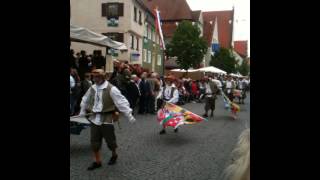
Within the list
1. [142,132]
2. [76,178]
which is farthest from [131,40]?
[76,178]

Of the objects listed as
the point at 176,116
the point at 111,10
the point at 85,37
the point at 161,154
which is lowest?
the point at 161,154

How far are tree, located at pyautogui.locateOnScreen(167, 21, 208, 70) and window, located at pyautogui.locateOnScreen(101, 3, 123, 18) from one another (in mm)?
9489

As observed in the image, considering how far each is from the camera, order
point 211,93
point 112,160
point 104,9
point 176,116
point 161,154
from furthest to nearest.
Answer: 1. point 104,9
2. point 211,93
3. point 176,116
4. point 161,154
5. point 112,160

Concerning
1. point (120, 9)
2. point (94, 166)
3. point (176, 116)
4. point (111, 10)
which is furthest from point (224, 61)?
point (94, 166)

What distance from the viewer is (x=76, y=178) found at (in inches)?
233

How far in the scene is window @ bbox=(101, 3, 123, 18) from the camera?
30625 mm

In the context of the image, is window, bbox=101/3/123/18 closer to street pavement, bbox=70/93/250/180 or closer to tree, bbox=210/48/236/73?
street pavement, bbox=70/93/250/180

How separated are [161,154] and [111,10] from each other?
80.6 feet

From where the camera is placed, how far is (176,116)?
9383 millimetres

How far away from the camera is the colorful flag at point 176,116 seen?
30.3 feet

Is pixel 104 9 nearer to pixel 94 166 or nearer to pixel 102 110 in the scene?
pixel 102 110

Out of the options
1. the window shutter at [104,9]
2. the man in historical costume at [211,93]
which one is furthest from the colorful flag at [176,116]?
the window shutter at [104,9]

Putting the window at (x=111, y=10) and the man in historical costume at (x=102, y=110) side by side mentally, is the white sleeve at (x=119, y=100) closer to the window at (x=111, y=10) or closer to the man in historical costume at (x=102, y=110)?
the man in historical costume at (x=102, y=110)

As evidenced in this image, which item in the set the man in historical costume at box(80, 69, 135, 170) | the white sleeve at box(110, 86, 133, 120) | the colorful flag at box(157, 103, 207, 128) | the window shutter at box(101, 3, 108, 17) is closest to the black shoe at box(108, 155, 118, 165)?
the man in historical costume at box(80, 69, 135, 170)
